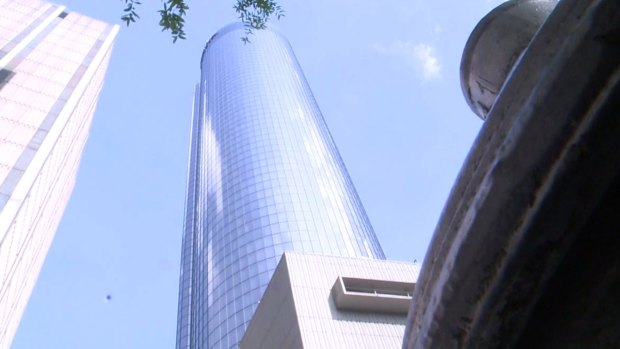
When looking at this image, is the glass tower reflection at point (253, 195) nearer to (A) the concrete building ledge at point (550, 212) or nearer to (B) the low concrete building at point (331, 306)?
(B) the low concrete building at point (331, 306)

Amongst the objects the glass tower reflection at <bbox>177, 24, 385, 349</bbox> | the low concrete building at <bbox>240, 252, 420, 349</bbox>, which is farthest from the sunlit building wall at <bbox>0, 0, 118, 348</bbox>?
the glass tower reflection at <bbox>177, 24, 385, 349</bbox>

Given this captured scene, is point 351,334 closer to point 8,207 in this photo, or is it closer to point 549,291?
point 8,207

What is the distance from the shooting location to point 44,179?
24.4 meters

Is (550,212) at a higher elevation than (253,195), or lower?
lower

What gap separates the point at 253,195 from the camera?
235 ft

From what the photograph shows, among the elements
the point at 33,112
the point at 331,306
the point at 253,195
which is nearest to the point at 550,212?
the point at 331,306

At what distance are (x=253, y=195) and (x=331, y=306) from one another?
54591mm

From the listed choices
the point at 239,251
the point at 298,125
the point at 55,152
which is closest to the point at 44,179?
the point at 55,152

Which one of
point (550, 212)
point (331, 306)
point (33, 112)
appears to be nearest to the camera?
point (550, 212)

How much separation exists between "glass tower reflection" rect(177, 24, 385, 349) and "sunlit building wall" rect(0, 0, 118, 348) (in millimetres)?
29983

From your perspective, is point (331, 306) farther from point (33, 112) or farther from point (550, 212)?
point (550, 212)

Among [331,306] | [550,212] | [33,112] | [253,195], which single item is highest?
[253,195]

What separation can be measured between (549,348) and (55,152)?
27.6 m

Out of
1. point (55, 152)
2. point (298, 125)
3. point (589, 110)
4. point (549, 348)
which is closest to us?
point (589, 110)
